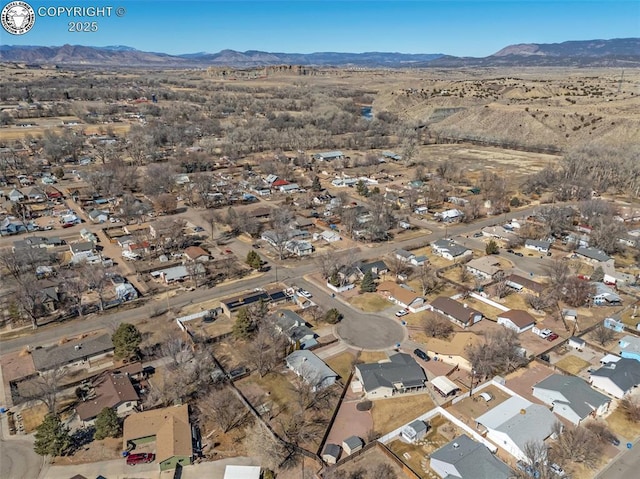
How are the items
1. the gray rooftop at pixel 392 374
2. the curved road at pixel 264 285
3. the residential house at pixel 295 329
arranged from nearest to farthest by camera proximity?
the gray rooftop at pixel 392 374
the residential house at pixel 295 329
the curved road at pixel 264 285

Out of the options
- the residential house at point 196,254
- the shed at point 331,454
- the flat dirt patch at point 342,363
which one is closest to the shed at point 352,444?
the shed at point 331,454

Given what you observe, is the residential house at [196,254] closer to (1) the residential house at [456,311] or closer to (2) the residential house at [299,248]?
(2) the residential house at [299,248]

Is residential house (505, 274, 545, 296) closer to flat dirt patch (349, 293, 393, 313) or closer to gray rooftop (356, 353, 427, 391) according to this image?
flat dirt patch (349, 293, 393, 313)

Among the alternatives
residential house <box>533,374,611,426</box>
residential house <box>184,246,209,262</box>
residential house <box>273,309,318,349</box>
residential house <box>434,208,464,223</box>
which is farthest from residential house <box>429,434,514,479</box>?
residential house <box>434,208,464,223</box>

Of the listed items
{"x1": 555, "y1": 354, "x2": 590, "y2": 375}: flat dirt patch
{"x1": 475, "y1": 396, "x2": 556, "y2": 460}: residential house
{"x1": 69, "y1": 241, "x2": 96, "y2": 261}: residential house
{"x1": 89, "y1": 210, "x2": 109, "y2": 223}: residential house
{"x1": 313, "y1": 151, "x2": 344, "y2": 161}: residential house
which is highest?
{"x1": 313, "y1": 151, "x2": 344, "y2": 161}: residential house

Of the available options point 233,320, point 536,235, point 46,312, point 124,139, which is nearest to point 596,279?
point 536,235
